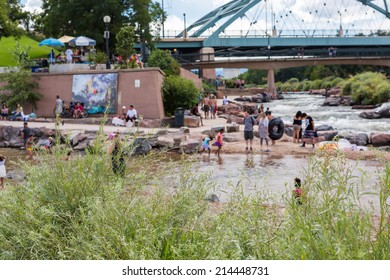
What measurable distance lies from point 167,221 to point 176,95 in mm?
23327

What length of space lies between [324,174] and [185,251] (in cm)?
170

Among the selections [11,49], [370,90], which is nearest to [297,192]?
[370,90]

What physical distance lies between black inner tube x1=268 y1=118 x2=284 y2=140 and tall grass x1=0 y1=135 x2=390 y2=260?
1553 cm

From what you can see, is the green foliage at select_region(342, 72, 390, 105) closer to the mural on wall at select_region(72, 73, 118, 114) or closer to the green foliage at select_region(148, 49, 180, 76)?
the green foliage at select_region(148, 49, 180, 76)

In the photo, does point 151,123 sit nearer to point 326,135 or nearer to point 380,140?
point 326,135

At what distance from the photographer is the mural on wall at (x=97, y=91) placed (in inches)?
1164

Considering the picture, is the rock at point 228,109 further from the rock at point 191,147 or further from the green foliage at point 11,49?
the green foliage at point 11,49

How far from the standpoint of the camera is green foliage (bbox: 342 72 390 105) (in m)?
Answer: 47.7

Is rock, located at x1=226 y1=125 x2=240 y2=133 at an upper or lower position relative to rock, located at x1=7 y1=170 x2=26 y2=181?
upper

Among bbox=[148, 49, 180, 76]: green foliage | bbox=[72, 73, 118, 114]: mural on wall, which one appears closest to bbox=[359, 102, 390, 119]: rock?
bbox=[148, 49, 180, 76]: green foliage

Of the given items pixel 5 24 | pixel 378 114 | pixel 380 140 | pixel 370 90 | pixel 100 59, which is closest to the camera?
pixel 380 140

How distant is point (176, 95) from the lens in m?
30.0

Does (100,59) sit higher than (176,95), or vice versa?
(100,59)
